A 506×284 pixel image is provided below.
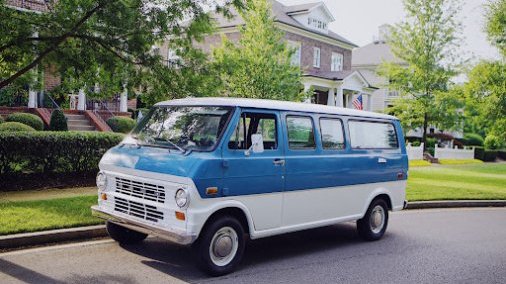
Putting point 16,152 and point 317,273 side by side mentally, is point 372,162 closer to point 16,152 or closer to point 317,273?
point 317,273

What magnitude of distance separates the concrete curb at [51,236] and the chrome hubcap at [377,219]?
14.7 ft

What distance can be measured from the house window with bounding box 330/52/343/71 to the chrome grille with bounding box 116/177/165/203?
35.9 m

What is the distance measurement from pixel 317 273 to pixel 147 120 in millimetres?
3143

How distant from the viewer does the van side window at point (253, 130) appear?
21.1ft

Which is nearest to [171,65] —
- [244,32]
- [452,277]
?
[452,277]

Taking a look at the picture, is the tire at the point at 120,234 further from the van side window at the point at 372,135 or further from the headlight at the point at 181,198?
the van side window at the point at 372,135

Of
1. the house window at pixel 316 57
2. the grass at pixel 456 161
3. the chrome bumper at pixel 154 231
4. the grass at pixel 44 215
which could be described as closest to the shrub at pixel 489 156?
the grass at pixel 456 161

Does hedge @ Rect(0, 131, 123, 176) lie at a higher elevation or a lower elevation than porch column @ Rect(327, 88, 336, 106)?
lower

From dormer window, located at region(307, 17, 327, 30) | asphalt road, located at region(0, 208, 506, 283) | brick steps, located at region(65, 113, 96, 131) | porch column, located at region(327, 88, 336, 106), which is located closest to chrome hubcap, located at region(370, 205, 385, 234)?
asphalt road, located at region(0, 208, 506, 283)

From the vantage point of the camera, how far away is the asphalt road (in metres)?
5.99

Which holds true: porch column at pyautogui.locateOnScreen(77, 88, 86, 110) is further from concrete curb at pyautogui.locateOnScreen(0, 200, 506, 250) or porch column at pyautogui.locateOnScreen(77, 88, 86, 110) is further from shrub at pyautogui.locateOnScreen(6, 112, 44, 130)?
concrete curb at pyautogui.locateOnScreen(0, 200, 506, 250)

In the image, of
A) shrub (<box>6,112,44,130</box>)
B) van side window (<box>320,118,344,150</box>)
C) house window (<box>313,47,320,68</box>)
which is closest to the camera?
van side window (<box>320,118,344,150</box>)

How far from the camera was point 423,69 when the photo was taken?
31016mm

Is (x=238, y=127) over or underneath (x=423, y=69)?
underneath
